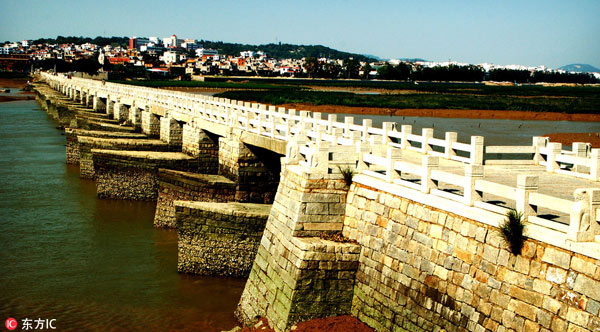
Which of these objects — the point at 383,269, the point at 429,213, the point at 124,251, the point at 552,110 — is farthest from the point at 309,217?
the point at 552,110

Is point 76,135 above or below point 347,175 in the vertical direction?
below

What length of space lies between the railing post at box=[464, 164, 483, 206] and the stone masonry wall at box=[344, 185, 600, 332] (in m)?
0.33

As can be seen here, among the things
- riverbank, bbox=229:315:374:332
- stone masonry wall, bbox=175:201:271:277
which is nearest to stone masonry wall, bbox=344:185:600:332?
riverbank, bbox=229:315:374:332

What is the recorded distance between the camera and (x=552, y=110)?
62688 millimetres

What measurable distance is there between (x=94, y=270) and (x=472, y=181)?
11941 millimetres

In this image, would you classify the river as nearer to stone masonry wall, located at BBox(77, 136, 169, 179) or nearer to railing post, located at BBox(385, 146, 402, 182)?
stone masonry wall, located at BBox(77, 136, 169, 179)

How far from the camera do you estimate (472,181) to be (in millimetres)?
9320

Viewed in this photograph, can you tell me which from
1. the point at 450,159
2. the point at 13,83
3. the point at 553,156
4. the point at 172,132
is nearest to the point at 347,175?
the point at 450,159

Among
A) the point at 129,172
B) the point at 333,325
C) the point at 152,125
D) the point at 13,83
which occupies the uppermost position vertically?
the point at 13,83

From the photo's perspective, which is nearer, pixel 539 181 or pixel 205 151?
pixel 539 181

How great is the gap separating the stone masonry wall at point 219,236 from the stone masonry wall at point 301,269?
11.2 feet

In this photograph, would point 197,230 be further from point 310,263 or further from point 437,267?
point 437,267

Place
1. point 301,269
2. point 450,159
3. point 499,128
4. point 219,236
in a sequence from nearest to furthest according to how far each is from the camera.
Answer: point 301,269 → point 450,159 → point 219,236 → point 499,128

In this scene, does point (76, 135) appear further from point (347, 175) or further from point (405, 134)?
point (347, 175)
